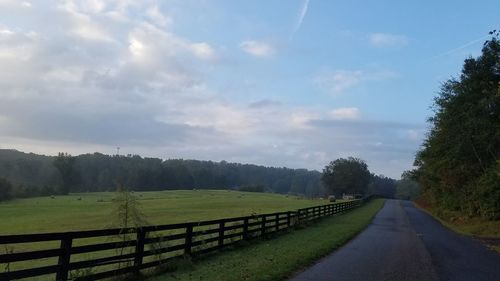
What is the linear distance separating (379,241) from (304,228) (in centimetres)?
700

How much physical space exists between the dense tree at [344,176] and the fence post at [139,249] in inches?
5793

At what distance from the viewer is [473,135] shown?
40.3 m

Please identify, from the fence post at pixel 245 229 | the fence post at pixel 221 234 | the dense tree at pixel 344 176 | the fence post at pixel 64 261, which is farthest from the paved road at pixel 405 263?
the dense tree at pixel 344 176

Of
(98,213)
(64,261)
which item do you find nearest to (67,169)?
(98,213)

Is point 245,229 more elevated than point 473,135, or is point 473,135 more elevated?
point 473,135

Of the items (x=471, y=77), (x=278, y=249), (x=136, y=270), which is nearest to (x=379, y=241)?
(x=278, y=249)

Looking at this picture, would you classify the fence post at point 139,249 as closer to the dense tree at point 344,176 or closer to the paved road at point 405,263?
the paved road at point 405,263

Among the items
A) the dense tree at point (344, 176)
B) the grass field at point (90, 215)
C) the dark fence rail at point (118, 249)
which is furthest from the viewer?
the dense tree at point (344, 176)

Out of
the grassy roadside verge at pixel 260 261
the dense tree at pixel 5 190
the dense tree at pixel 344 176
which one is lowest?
the grassy roadside verge at pixel 260 261

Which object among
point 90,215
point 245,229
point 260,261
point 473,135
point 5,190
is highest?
point 473,135

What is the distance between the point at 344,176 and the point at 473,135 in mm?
116855

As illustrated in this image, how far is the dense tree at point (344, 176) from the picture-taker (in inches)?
6156

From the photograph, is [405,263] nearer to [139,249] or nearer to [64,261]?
[139,249]

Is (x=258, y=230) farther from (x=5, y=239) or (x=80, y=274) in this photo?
(x=5, y=239)
